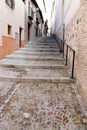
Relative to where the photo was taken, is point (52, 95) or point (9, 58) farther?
point (9, 58)

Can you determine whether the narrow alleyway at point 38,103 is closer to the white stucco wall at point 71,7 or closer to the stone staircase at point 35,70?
the stone staircase at point 35,70

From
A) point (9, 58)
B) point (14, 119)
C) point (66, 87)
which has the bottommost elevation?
point (14, 119)

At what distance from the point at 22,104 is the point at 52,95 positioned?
2.18 ft

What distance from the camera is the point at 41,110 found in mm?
2344

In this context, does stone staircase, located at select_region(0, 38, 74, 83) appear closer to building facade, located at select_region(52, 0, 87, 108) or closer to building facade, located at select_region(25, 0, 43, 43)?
building facade, located at select_region(52, 0, 87, 108)

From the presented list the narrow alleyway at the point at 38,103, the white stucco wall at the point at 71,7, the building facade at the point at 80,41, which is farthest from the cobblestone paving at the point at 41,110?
the white stucco wall at the point at 71,7

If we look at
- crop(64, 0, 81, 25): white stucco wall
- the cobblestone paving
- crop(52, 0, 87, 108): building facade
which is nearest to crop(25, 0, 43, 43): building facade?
crop(64, 0, 81, 25): white stucco wall

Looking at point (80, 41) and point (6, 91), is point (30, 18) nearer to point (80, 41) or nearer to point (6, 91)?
point (80, 41)

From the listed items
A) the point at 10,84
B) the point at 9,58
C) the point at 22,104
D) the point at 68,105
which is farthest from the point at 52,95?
the point at 9,58

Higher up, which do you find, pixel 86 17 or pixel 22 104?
pixel 86 17

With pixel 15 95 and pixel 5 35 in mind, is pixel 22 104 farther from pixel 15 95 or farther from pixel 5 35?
pixel 5 35

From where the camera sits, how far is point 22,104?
2.51 m

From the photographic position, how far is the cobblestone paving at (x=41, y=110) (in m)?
1.99

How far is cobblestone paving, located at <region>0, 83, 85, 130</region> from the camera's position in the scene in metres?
1.99
